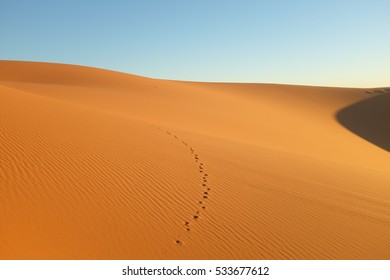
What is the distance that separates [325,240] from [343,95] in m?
44.8

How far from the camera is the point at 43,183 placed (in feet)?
18.0

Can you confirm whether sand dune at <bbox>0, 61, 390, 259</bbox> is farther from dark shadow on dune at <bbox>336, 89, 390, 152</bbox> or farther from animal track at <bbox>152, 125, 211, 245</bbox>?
dark shadow on dune at <bbox>336, 89, 390, 152</bbox>

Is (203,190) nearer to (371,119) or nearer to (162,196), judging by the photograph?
(162,196)

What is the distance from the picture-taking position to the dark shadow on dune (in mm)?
24466

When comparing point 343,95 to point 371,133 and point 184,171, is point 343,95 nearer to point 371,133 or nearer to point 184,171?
point 371,133

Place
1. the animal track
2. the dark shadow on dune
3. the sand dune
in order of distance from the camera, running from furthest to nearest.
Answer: the dark shadow on dune < the animal track < the sand dune

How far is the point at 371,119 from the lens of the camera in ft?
103

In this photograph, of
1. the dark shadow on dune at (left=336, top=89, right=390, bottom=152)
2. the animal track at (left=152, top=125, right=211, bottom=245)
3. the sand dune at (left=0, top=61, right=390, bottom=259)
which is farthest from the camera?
the dark shadow on dune at (left=336, top=89, right=390, bottom=152)

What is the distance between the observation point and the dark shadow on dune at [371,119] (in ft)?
80.3

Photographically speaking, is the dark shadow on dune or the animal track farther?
the dark shadow on dune

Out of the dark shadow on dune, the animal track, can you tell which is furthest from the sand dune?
the dark shadow on dune

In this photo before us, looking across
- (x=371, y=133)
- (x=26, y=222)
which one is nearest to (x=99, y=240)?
(x=26, y=222)

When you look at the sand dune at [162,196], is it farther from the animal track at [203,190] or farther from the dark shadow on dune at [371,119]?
the dark shadow on dune at [371,119]

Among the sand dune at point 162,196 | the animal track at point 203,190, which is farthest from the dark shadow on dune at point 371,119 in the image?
the animal track at point 203,190
